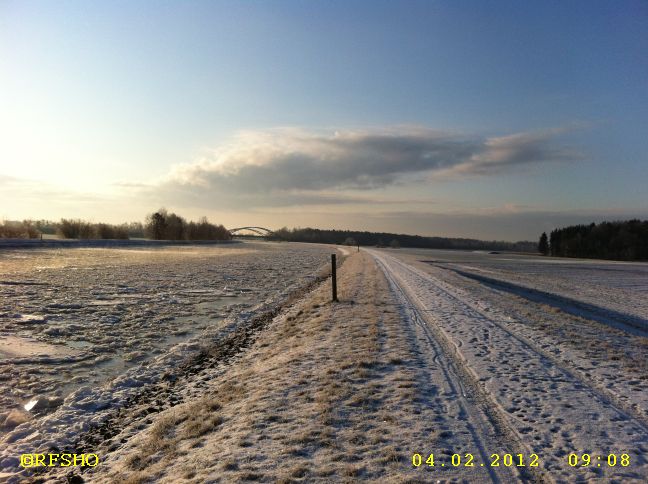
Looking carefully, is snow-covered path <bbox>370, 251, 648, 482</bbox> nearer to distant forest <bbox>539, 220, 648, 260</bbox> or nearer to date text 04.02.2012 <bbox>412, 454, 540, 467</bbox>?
date text 04.02.2012 <bbox>412, 454, 540, 467</bbox>

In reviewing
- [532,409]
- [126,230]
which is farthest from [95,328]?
[126,230]

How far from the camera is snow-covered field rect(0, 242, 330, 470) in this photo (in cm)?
745

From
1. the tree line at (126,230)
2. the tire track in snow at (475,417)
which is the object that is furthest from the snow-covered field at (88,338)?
the tree line at (126,230)

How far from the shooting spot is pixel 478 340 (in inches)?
432

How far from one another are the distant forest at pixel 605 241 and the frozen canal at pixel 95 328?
114m

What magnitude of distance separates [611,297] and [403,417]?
79.4 ft

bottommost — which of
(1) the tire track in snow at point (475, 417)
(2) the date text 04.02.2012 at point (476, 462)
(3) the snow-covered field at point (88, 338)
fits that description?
(3) the snow-covered field at point (88, 338)

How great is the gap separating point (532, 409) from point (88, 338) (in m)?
11.9

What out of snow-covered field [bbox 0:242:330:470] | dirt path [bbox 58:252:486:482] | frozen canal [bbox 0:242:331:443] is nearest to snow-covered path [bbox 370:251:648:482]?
dirt path [bbox 58:252:486:482]

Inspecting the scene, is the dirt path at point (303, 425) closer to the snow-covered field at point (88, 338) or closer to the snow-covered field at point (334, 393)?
the snow-covered field at point (334, 393)

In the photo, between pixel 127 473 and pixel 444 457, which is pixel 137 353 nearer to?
pixel 127 473

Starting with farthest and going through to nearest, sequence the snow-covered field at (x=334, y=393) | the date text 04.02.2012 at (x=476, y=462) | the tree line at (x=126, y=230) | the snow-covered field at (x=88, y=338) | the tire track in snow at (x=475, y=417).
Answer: the tree line at (x=126, y=230) → the snow-covered field at (x=88, y=338) → the snow-covered field at (x=334, y=393) → the date text 04.02.2012 at (x=476, y=462) → the tire track in snow at (x=475, y=417)

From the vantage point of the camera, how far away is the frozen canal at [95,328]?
28.4 feet

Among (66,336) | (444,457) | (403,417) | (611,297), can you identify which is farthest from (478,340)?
(611,297)
